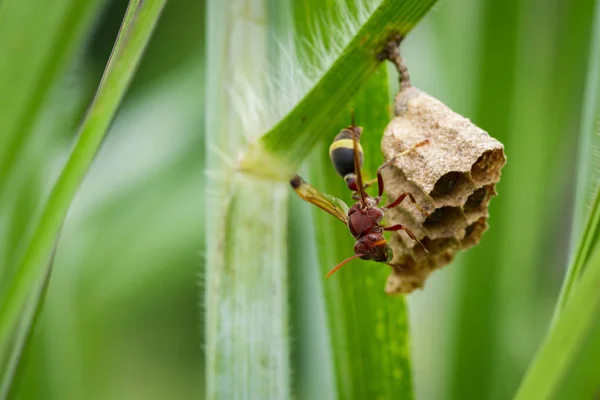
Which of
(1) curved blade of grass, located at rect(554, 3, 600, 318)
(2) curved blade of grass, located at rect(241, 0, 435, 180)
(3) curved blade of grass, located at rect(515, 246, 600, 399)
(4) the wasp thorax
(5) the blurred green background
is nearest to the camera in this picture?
(3) curved blade of grass, located at rect(515, 246, 600, 399)

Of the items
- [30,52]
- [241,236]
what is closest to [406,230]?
[241,236]

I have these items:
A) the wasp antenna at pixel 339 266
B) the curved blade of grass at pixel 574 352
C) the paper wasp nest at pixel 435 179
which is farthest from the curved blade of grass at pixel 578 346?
the wasp antenna at pixel 339 266

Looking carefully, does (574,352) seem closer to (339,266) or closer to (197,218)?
(339,266)

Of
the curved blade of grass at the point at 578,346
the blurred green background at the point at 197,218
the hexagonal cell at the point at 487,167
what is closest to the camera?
the curved blade of grass at the point at 578,346

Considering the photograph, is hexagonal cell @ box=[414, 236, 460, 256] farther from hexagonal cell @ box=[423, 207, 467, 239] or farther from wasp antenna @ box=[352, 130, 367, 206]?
wasp antenna @ box=[352, 130, 367, 206]

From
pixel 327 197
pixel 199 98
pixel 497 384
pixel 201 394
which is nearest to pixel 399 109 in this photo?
pixel 327 197

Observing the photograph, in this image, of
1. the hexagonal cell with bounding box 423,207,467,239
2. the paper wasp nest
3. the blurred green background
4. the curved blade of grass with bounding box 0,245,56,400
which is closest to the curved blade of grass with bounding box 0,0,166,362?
the curved blade of grass with bounding box 0,245,56,400

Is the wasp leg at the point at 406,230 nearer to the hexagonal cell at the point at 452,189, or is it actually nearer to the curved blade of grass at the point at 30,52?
the hexagonal cell at the point at 452,189
